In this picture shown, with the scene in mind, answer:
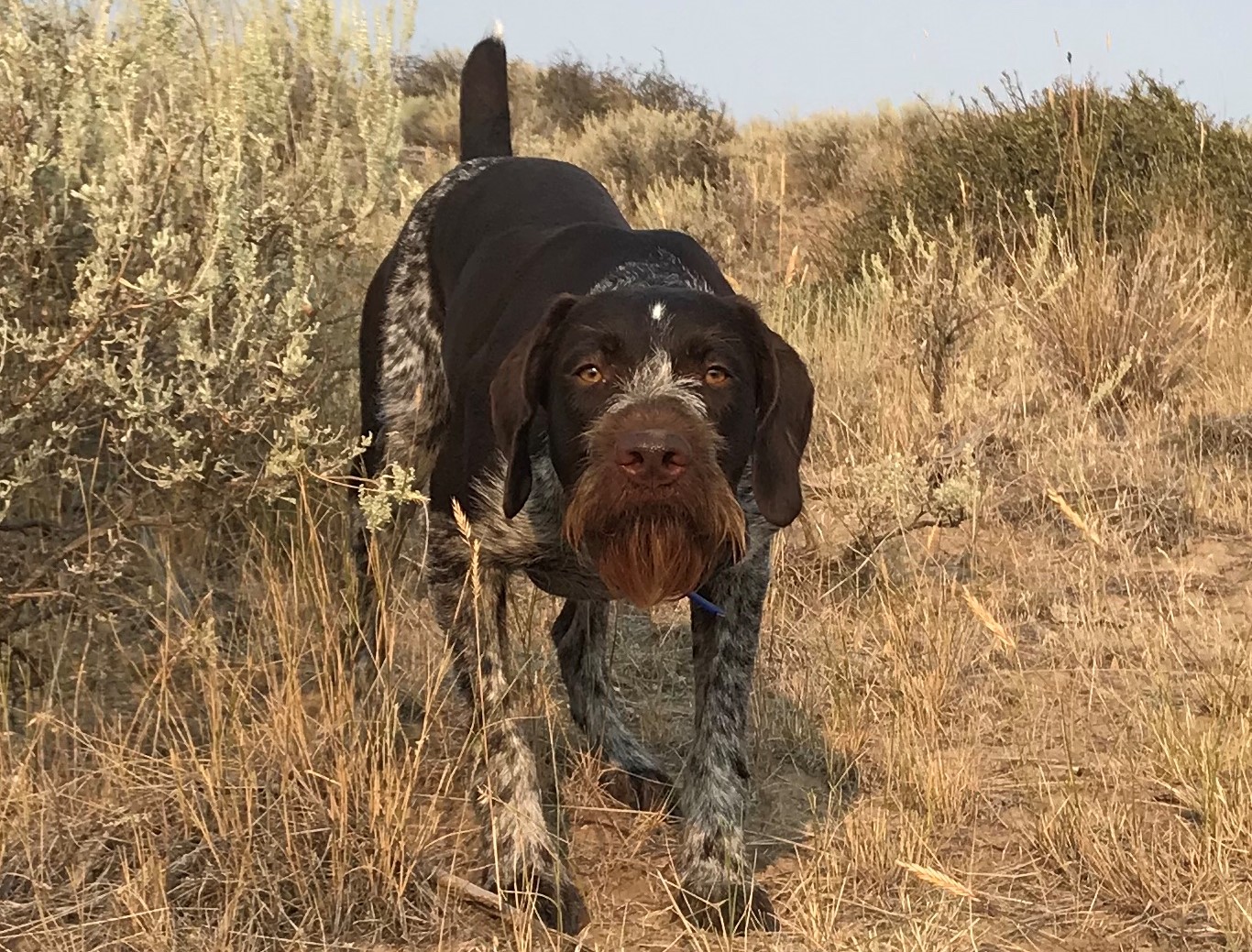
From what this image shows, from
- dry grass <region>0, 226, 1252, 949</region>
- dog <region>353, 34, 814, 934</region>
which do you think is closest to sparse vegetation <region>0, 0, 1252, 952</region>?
dry grass <region>0, 226, 1252, 949</region>

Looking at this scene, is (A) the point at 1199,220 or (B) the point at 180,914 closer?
(B) the point at 180,914

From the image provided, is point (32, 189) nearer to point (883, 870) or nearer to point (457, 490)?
point (457, 490)

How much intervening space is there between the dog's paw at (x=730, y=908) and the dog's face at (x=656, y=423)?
662mm

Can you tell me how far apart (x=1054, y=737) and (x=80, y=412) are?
2.71 m

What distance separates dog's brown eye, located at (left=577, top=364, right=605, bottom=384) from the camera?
10.5 ft

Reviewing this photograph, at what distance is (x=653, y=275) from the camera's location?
3.79 metres

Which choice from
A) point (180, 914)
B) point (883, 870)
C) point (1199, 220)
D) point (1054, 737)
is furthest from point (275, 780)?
point (1199, 220)

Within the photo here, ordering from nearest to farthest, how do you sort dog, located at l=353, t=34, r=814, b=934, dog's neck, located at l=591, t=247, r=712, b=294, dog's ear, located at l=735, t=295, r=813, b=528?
1. dog, located at l=353, t=34, r=814, b=934
2. dog's ear, located at l=735, t=295, r=813, b=528
3. dog's neck, located at l=591, t=247, r=712, b=294

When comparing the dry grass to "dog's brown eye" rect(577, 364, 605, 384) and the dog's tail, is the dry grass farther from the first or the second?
the dog's tail

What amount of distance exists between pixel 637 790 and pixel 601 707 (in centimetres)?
35

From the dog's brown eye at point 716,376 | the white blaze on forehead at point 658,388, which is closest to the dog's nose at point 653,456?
the white blaze on forehead at point 658,388

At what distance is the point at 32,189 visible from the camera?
386 cm

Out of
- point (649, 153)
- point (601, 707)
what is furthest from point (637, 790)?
point (649, 153)

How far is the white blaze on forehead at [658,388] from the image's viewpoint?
307 centimetres
